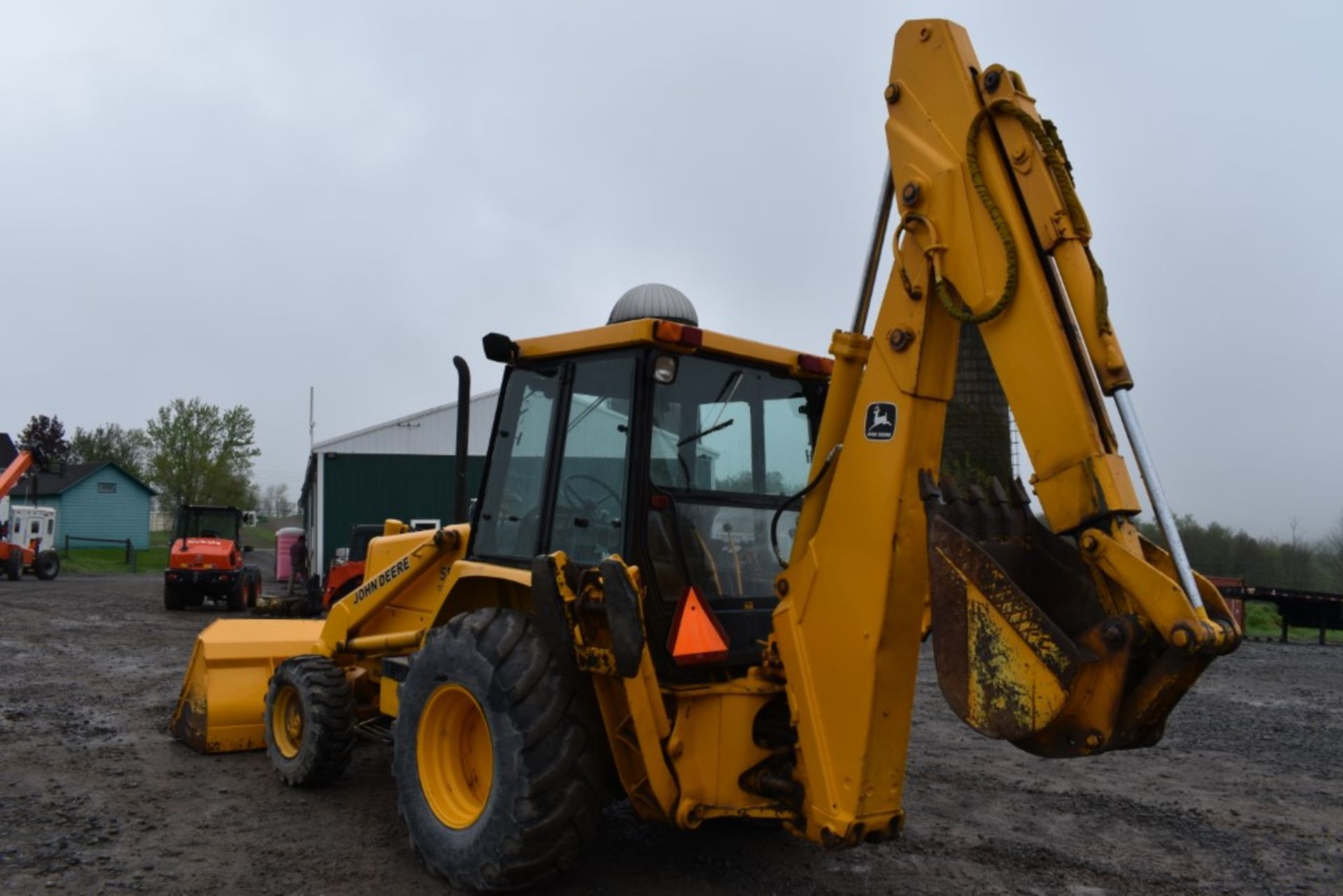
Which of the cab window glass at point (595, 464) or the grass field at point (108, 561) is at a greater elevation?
the cab window glass at point (595, 464)

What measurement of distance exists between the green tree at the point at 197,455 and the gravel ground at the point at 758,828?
140 feet

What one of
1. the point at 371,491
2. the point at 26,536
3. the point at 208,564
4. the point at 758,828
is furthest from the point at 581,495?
the point at 26,536

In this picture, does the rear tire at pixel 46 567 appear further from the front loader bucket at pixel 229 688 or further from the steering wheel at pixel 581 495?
the steering wheel at pixel 581 495

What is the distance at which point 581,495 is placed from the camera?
450cm

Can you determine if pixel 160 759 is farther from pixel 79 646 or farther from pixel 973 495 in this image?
pixel 79 646

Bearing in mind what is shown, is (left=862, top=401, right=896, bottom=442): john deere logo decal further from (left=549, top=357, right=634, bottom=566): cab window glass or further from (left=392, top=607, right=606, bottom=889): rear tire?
(left=392, top=607, right=606, bottom=889): rear tire

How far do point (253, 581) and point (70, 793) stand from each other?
51.3 ft

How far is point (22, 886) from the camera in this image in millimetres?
4348

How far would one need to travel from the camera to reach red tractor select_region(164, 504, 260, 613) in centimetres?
1923

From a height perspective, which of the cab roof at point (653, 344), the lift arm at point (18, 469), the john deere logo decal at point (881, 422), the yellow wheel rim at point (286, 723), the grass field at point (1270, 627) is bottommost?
the grass field at point (1270, 627)

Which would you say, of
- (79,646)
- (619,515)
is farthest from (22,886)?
(79,646)

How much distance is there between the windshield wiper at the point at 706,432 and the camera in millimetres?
4461

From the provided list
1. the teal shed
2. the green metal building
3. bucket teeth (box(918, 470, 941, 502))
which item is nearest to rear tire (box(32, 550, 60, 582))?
the green metal building

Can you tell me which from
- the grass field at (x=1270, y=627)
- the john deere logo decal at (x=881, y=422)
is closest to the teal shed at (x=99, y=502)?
the grass field at (x=1270, y=627)
